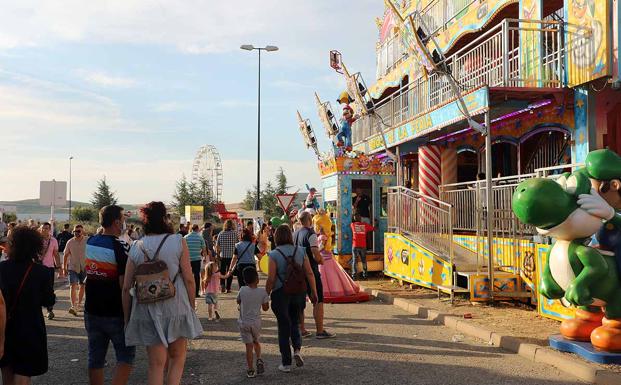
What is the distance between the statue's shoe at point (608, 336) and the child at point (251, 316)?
361 cm

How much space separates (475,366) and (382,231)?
1070 centimetres

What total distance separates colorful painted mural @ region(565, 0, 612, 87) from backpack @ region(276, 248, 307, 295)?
6.61 metres

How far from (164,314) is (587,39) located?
9031 mm

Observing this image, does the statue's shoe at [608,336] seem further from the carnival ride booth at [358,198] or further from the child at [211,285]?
the carnival ride booth at [358,198]

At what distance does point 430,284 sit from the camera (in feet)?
39.7

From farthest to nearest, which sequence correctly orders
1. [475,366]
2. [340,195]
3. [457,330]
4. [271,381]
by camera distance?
[340,195] < [457,330] < [475,366] < [271,381]

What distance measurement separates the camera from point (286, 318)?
261 inches

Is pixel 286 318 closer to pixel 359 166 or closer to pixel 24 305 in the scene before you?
pixel 24 305

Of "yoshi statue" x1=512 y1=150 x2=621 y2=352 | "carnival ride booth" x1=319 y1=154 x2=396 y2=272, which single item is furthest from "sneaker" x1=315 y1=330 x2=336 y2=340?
"carnival ride booth" x1=319 y1=154 x2=396 y2=272

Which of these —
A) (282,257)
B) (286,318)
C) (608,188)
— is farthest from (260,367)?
(608,188)

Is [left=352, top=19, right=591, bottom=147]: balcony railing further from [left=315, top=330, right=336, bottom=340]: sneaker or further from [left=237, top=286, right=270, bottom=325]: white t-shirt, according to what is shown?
[left=237, top=286, right=270, bottom=325]: white t-shirt

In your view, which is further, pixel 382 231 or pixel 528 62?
pixel 382 231

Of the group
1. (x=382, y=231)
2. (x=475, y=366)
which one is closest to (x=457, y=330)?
(x=475, y=366)

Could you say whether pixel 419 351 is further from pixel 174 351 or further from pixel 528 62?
pixel 528 62
